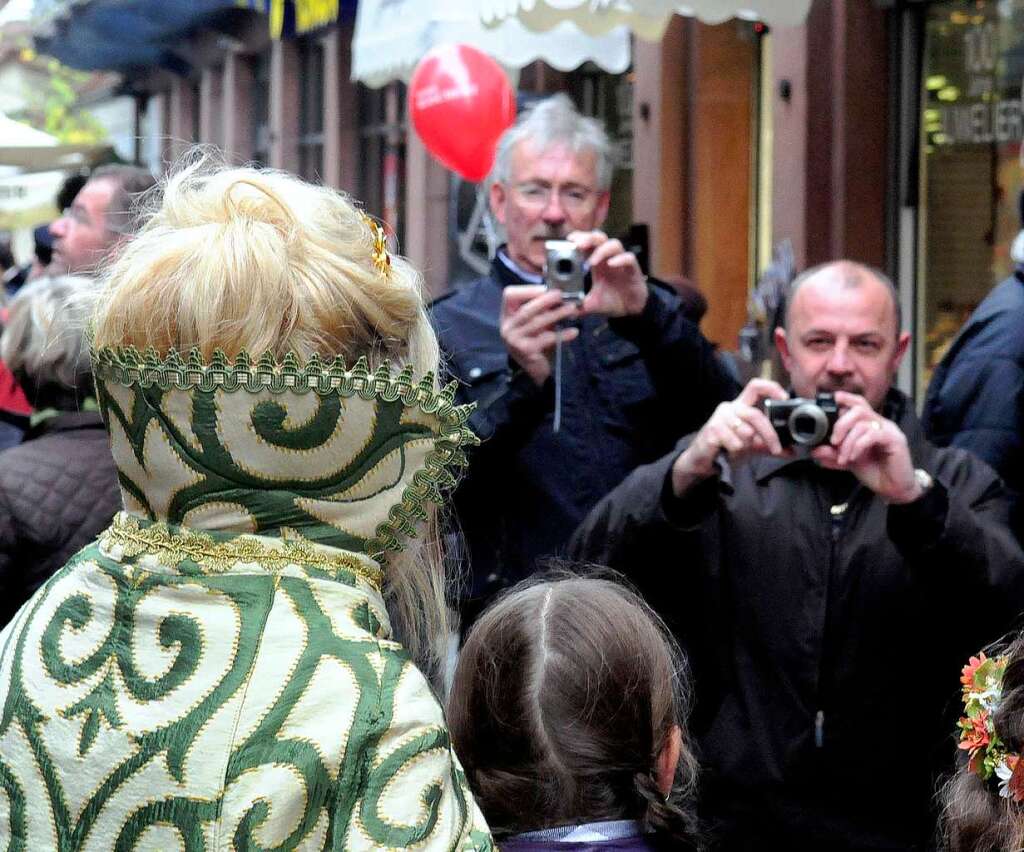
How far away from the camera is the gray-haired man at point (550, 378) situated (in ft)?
13.4

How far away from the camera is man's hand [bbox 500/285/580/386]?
4070 mm

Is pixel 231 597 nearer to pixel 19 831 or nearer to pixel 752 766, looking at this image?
pixel 19 831

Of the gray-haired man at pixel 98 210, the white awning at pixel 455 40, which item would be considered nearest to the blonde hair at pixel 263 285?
the gray-haired man at pixel 98 210

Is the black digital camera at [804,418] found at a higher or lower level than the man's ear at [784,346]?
lower

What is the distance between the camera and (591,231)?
4.49m

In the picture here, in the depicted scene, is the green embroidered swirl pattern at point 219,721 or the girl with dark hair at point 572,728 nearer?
the green embroidered swirl pattern at point 219,721

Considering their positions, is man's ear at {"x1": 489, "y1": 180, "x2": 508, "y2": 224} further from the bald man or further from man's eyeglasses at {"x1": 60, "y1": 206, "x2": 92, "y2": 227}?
man's eyeglasses at {"x1": 60, "y1": 206, "x2": 92, "y2": 227}

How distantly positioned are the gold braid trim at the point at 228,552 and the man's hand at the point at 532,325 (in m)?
2.38

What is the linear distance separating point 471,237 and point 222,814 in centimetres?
1162

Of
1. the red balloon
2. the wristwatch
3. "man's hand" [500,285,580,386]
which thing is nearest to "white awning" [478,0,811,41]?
the red balloon

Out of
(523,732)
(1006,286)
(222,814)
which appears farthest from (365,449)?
(1006,286)

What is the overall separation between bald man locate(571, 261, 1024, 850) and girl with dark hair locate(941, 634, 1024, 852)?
3.40 feet

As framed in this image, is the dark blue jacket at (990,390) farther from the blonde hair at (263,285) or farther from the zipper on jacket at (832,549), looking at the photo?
the blonde hair at (263,285)

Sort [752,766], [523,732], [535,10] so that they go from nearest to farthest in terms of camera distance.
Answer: [523,732] → [752,766] → [535,10]
